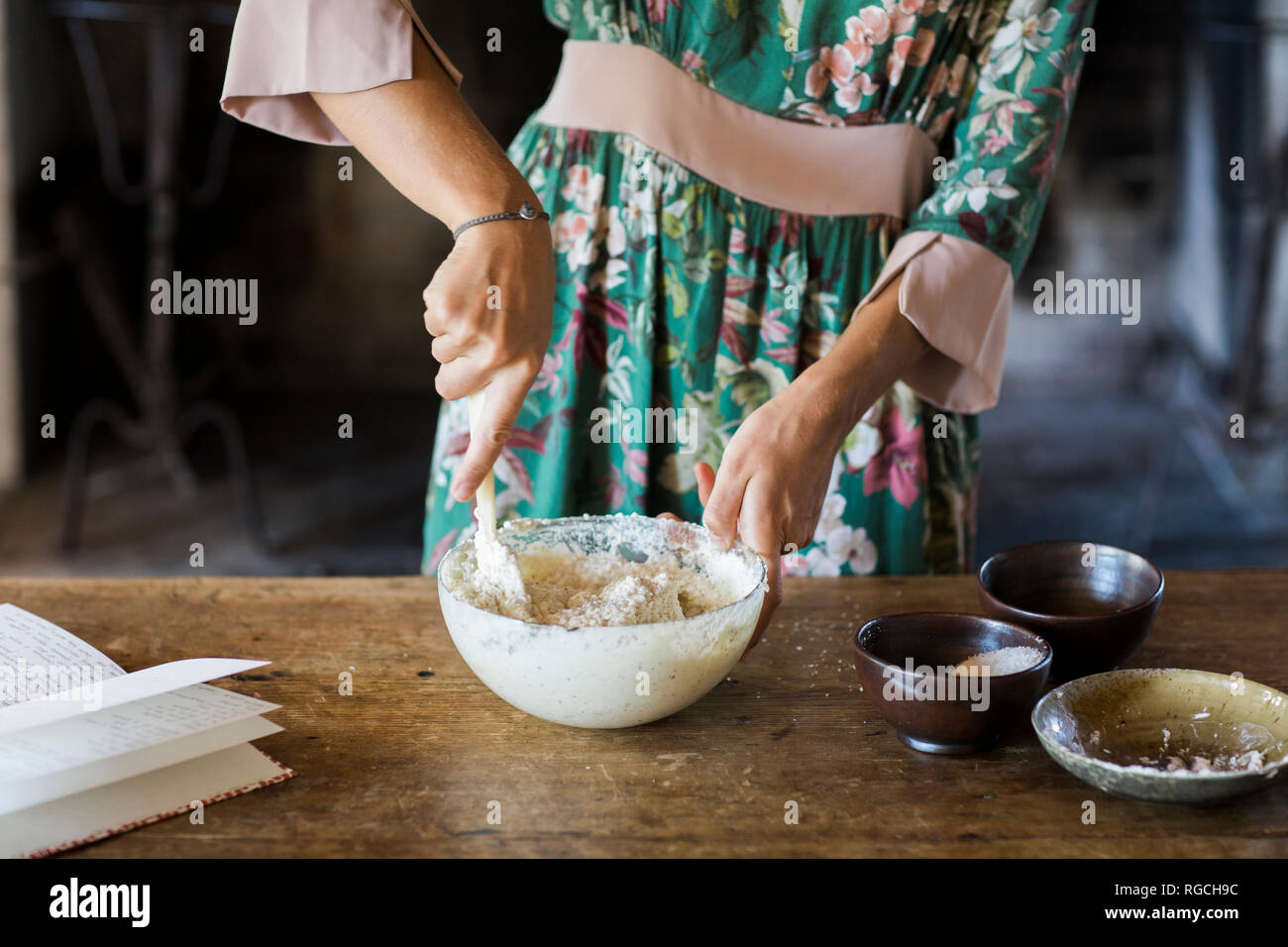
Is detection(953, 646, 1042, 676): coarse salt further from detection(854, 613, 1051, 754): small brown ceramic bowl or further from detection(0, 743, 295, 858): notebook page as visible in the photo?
detection(0, 743, 295, 858): notebook page

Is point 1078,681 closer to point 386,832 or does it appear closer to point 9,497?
point 386,832

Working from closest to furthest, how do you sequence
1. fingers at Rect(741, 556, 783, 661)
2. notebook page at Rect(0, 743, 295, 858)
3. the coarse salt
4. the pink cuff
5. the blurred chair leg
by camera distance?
notebook page at Rect(0, 743, 295, 858)
the coarse salt
fingers at Rect(741, 556, 783, 661)
the pink cuff
the blurred chair leg

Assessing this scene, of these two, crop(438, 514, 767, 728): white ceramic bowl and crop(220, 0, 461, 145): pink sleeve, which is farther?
crop(220, 0, 461, 145): pink sleeve

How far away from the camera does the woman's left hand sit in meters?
0.97

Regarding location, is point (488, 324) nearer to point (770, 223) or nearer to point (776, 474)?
point (776, 474)

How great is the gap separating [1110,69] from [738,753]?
11.3 ft

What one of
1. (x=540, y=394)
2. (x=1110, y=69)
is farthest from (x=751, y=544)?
(x=1110, y=69)

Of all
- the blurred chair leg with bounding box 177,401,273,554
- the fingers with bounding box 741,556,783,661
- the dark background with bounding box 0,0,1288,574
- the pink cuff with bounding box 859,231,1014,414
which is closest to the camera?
the fingers with bounding box 741,556,783,661

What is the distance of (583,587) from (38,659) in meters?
0.44

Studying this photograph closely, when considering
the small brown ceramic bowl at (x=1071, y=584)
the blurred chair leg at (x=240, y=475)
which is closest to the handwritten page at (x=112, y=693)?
the small brown ceramic bowl at (x=1071, y=584)

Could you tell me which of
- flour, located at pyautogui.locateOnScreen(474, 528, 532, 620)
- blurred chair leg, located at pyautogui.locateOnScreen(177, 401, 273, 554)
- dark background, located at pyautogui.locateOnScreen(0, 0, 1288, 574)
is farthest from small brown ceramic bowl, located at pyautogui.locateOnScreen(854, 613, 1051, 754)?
dark background, located at pyautogui.locateOnScreen(0, 0, 1288, 574)

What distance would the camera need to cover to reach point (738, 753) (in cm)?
85

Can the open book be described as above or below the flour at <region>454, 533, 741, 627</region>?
below

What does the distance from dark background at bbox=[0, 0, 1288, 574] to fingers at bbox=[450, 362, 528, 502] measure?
2260 millimetres
